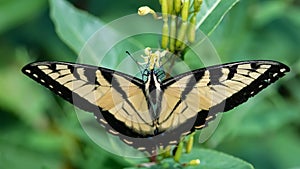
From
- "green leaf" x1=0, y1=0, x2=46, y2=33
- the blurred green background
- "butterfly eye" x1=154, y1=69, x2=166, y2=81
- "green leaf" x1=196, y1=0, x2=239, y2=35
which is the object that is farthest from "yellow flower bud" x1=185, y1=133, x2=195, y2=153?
"green leaf" x1=0, y1=0, x2=46, y2=33

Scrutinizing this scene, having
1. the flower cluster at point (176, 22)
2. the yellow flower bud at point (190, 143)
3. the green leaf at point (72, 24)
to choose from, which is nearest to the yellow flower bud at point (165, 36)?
the flower cluster at point (176, 22)

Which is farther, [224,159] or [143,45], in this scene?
[143,45]

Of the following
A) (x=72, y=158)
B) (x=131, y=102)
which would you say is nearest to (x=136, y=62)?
(x=131, y=102)

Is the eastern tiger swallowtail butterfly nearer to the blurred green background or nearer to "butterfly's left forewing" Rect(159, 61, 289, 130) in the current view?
"butterfly's left forewing" Rect(159, 61, 289, 130)

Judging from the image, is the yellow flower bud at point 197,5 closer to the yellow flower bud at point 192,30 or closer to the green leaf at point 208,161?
the yellow flower bud at point 192,30

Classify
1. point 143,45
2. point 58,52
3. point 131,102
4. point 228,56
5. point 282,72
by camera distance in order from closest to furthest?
point 282,72 → point 131,102 → point 143,45 → point 228,56 → point 58,52

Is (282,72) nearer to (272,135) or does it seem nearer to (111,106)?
(111,106)

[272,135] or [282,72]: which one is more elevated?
[282,72]
